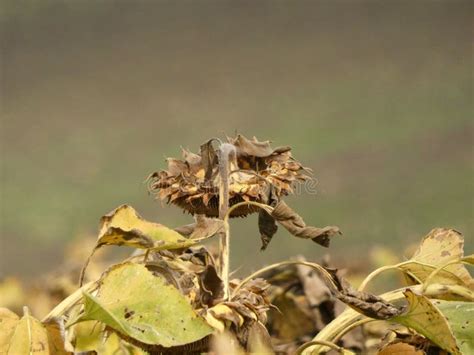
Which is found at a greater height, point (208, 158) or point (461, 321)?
point (208, 158)

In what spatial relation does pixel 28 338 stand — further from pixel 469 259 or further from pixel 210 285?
pixel 469 259

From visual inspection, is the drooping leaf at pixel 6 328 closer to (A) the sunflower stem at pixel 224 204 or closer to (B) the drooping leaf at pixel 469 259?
(A) the sunflower stem at pixel 224 204

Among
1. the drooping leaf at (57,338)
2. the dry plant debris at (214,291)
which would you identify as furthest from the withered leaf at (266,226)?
the drooping leaf at (57,338)

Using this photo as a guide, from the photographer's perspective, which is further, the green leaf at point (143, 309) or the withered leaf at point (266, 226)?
the withered leaf at point (266, 226)

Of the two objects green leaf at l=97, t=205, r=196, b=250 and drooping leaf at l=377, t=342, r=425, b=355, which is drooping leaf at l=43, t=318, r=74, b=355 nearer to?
green leaf at l=97, t=205, r=196, b=250

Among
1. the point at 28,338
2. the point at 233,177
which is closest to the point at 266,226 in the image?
the point at 233,177

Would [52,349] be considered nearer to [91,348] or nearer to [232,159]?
[91,348]
